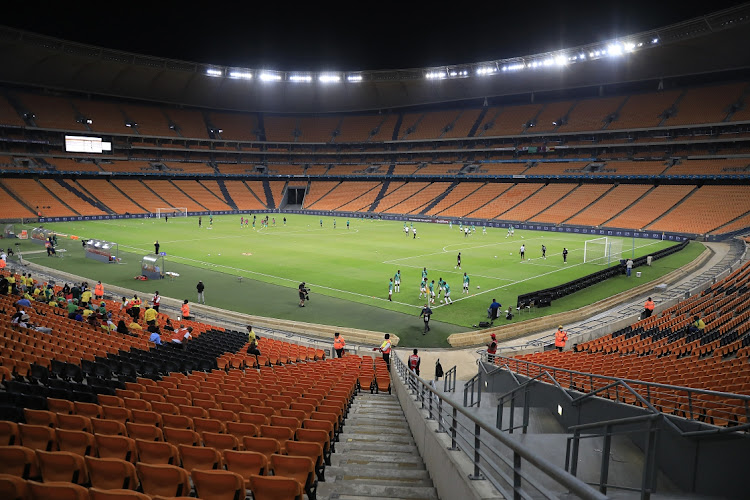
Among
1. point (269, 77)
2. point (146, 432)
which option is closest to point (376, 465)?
point (146, 432)

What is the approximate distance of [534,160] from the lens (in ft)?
265

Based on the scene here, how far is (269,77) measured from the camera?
86.6 meters

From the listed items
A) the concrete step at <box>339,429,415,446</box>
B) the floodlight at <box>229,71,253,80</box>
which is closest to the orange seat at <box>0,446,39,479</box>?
the concrete step at <box>339,429,415,446</box>

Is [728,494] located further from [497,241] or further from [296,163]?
[296,163]

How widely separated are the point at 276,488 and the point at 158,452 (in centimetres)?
179

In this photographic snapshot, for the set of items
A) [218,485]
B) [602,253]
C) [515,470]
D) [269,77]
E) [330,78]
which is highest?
[330,78]

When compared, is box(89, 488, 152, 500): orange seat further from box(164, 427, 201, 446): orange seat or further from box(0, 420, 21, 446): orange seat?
box(0, 420, 21, 446): orange seat

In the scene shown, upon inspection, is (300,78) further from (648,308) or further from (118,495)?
(118,495)

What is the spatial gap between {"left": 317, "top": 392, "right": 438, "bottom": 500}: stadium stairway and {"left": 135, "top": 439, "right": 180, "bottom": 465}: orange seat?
177cm

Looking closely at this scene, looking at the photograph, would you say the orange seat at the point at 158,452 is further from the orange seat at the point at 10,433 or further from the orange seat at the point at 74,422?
the orange seat at the point at 10,433

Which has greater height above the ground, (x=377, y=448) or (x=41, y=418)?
(x=41, y=418)

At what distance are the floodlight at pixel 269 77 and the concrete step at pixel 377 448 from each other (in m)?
86.2

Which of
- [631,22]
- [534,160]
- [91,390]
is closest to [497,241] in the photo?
[631,22]

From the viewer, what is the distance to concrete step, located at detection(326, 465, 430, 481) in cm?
654
